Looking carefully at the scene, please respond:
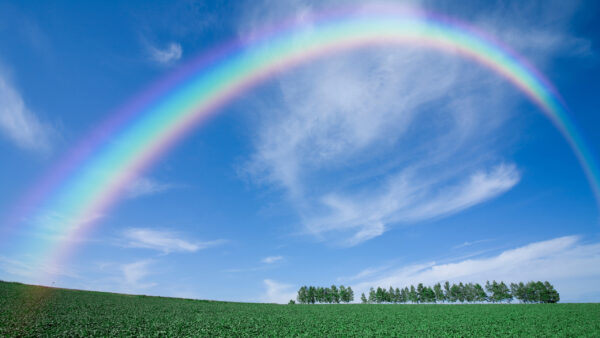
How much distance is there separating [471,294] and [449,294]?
10079 millimetres

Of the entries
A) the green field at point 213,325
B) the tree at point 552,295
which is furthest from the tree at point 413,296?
the green field at point 213,325

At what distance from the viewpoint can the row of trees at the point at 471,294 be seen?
123625mm

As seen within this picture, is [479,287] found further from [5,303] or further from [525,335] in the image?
[5,303]

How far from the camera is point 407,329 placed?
47094mm

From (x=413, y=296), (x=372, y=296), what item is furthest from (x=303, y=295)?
(x=413, y=296)

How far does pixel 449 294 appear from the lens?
141625mm

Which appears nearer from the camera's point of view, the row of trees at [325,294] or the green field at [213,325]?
the green field at [213,325]

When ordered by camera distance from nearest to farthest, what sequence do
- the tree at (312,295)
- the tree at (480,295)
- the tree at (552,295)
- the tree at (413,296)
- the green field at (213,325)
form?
the green field at (213,325) < the tree at (552,295) < the tree at (480,295) < the tree at (413,296) < the tree at (312,295)

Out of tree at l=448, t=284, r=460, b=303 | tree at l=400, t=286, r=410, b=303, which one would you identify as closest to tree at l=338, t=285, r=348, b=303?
tree at l=400, t=286, r=410, b=303

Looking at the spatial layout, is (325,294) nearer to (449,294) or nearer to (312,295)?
(312,295)

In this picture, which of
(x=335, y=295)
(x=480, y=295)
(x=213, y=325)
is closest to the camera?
(x=213, y=325)

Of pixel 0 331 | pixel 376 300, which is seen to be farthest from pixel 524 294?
pixel 0 331

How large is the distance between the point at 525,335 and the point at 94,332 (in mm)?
62852

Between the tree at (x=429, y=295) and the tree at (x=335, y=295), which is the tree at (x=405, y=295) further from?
the tree at (x=335, y=295)
